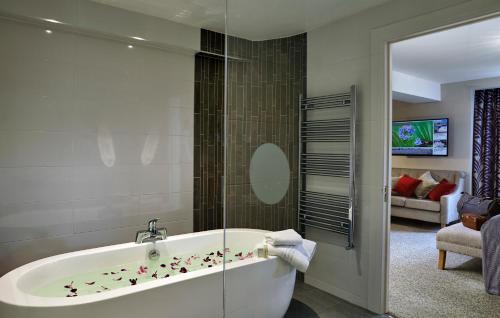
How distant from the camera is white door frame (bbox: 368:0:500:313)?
183 cm

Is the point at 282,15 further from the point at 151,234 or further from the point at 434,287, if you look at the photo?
the point at 434,287

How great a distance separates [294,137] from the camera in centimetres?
170

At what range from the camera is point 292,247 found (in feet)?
6.04

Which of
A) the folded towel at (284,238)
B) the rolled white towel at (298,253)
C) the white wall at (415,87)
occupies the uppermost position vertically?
the white wall at (415,87)

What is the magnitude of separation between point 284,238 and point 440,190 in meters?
4.96

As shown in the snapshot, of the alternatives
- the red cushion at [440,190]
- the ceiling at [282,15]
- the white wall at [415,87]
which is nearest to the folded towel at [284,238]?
the ceiling at [282,15]

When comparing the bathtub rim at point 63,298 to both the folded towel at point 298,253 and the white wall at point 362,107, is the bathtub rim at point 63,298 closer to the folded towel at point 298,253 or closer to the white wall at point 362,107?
the folded towel at point 298,253

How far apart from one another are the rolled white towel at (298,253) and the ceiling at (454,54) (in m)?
2.24

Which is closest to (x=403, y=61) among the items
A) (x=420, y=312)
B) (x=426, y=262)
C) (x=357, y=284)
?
(x=426, y=262)

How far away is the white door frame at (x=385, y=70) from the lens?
1.83 meters

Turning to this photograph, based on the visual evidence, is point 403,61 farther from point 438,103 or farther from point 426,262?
point 426,262

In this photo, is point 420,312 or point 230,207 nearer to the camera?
point 230,207

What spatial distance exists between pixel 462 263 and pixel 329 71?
2866 mm

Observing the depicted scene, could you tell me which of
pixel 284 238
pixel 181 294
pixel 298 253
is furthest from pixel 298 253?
pixel 181 294
